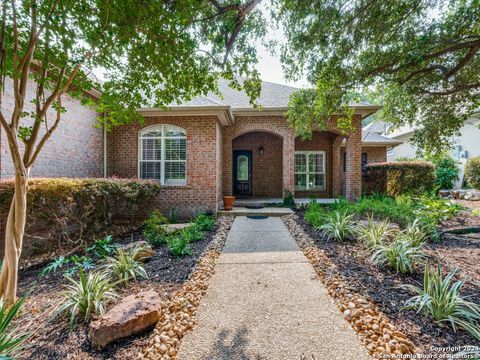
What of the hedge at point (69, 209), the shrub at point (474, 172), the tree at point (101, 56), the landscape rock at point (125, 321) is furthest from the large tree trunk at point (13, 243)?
the shrub at point (474, 172)

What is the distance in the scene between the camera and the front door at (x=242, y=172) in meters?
12.0

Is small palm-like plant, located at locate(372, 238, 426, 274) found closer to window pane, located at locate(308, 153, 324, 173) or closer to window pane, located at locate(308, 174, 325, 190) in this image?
window pane, located at locate(308, 174, 325, 190)

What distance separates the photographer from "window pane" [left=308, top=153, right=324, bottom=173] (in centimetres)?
1199

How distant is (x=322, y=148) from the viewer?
11.9 meters

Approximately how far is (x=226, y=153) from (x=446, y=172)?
14129 mm

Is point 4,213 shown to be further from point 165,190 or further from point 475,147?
point 475,147

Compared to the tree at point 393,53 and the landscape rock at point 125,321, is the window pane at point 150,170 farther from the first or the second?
the landscape rock at point 125,321

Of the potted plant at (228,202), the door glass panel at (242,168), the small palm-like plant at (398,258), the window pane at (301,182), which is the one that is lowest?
the small palm-like plant at (398,258)

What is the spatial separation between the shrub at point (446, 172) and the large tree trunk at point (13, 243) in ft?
60.6

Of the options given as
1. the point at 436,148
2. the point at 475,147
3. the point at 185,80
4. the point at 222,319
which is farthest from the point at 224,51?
the point at 475,147

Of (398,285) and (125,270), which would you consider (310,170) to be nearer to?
(398,285)

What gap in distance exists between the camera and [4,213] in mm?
4035

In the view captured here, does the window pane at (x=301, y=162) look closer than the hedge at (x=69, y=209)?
No

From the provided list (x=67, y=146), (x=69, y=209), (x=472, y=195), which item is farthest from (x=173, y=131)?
(x=472, y=195)
